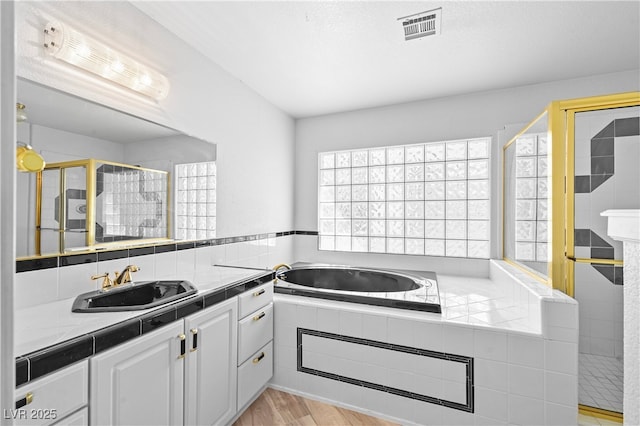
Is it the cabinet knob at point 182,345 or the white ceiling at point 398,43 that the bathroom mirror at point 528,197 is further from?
the cabinet knob at point 182,345

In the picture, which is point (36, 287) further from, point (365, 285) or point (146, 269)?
point (365, 285)

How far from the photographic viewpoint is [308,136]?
372cm

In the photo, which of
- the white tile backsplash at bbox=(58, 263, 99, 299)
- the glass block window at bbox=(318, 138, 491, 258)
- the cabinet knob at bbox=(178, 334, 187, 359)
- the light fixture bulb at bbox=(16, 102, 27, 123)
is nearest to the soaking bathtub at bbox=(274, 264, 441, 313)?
the glass block window at bbox=(318, 138, 491, 258)

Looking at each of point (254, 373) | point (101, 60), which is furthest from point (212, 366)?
point (101, 60)

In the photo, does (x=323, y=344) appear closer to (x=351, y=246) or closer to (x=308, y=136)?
(x=351, y=246)

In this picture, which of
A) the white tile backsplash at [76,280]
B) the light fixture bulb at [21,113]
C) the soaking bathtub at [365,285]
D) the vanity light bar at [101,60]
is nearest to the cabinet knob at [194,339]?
the white tile backsplash at [76,280]

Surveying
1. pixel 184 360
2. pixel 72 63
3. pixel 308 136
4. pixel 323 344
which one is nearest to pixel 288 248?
pixel 308 136

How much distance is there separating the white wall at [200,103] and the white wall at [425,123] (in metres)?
0.21

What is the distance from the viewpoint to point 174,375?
1357mm

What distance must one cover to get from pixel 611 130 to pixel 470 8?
1101mm

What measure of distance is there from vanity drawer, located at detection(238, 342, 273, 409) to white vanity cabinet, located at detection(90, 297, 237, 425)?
0.26 ft

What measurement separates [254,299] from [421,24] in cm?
205

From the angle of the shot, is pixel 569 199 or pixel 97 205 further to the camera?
pixel 569 199

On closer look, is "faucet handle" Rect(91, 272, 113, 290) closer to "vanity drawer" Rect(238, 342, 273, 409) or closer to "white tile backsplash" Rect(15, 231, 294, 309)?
"white tile backsplash" Rect(15, 231, 294, 309)
